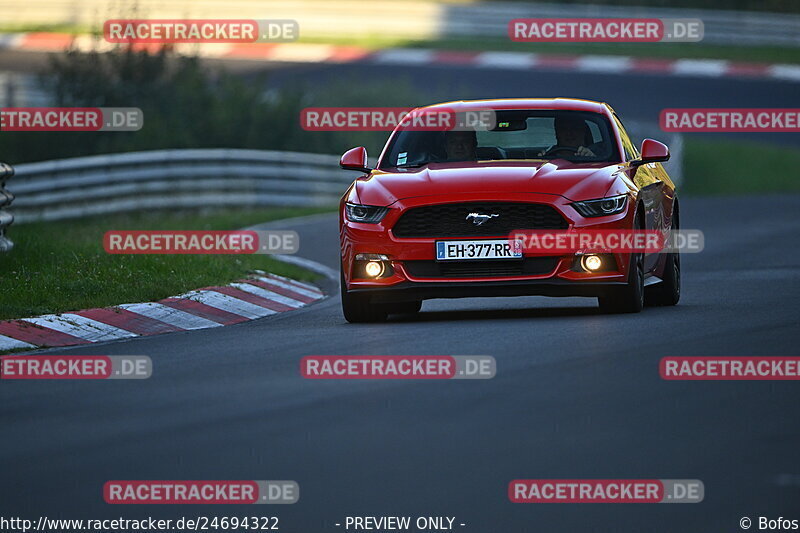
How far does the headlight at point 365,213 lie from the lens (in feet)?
39.2

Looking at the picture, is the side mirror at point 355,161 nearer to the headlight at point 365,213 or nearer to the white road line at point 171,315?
the headlight at point 365,213

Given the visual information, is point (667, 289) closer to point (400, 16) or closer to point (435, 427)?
point (435, 427)

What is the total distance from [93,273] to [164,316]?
1.70 meters

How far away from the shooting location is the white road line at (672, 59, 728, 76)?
38.1 metres

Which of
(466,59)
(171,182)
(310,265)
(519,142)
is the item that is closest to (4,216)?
(310,265)

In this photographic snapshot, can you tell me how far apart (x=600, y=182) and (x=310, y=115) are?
18.4 m

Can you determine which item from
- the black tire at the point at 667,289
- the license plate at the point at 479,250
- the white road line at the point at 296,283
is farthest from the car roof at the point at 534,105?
the white road line at the point at 296,283

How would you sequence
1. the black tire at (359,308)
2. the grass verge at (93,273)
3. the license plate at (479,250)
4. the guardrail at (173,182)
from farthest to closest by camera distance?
the guardrail at (173,182) → the grass verge at (93,273) → the black tire at (359,308) → the license plate at (479,250)

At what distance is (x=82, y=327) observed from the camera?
39.6 feet

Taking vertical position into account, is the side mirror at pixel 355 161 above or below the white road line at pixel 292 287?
above

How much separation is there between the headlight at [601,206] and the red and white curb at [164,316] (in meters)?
2.89

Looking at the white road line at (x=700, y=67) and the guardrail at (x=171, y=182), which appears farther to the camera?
the white road line at (x=700, y=67)

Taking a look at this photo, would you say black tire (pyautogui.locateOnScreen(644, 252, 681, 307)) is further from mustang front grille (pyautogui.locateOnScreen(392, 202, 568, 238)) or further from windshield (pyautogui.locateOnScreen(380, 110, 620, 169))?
mustang front grille (pyautogui.locateOnScreen(392, 202, 568, 238))

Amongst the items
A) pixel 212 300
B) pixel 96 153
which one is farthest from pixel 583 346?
pixel 96 153
